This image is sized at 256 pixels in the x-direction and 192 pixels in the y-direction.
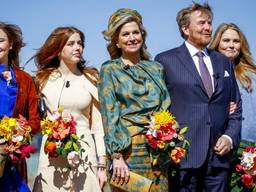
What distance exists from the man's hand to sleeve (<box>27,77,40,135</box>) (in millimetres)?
1981

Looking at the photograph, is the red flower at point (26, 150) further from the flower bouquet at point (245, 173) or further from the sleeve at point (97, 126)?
the flower bouquet at point (245, 173)

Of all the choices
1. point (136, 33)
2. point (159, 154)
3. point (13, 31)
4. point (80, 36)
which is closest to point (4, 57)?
point (13, 31)

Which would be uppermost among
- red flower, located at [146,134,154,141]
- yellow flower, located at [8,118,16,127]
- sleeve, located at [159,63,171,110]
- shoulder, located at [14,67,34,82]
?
shoulder, located at [14,67,34,82]

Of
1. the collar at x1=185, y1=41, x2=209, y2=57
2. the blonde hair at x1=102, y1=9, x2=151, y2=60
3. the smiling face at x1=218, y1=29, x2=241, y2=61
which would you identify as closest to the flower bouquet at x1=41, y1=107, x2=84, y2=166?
the blonde hair at x1=102, y1=9, x2=151, y2=60

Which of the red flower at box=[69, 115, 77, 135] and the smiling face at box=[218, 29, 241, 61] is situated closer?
the red flower at box=[69, 115, 77, 135]

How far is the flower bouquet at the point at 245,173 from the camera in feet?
22.8

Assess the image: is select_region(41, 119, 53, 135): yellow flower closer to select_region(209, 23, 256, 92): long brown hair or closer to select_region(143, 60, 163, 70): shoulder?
select_region(143, 60, 163, 70): shoulder

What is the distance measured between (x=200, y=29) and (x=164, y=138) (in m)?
1.38

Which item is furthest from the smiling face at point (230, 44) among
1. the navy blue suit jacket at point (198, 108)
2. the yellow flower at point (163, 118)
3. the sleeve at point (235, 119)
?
the yellow flower at point (163, 118)

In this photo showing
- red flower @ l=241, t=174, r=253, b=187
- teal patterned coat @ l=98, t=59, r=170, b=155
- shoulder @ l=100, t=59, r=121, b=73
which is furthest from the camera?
red flower @ l=241, t=174, r=253, b=187

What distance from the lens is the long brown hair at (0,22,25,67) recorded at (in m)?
6.90

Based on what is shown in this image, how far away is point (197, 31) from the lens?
667 centimetres

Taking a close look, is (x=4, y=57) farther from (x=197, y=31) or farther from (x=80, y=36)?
(x=197, y=31)

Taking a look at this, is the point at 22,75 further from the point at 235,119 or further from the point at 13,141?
the point at 235,119
